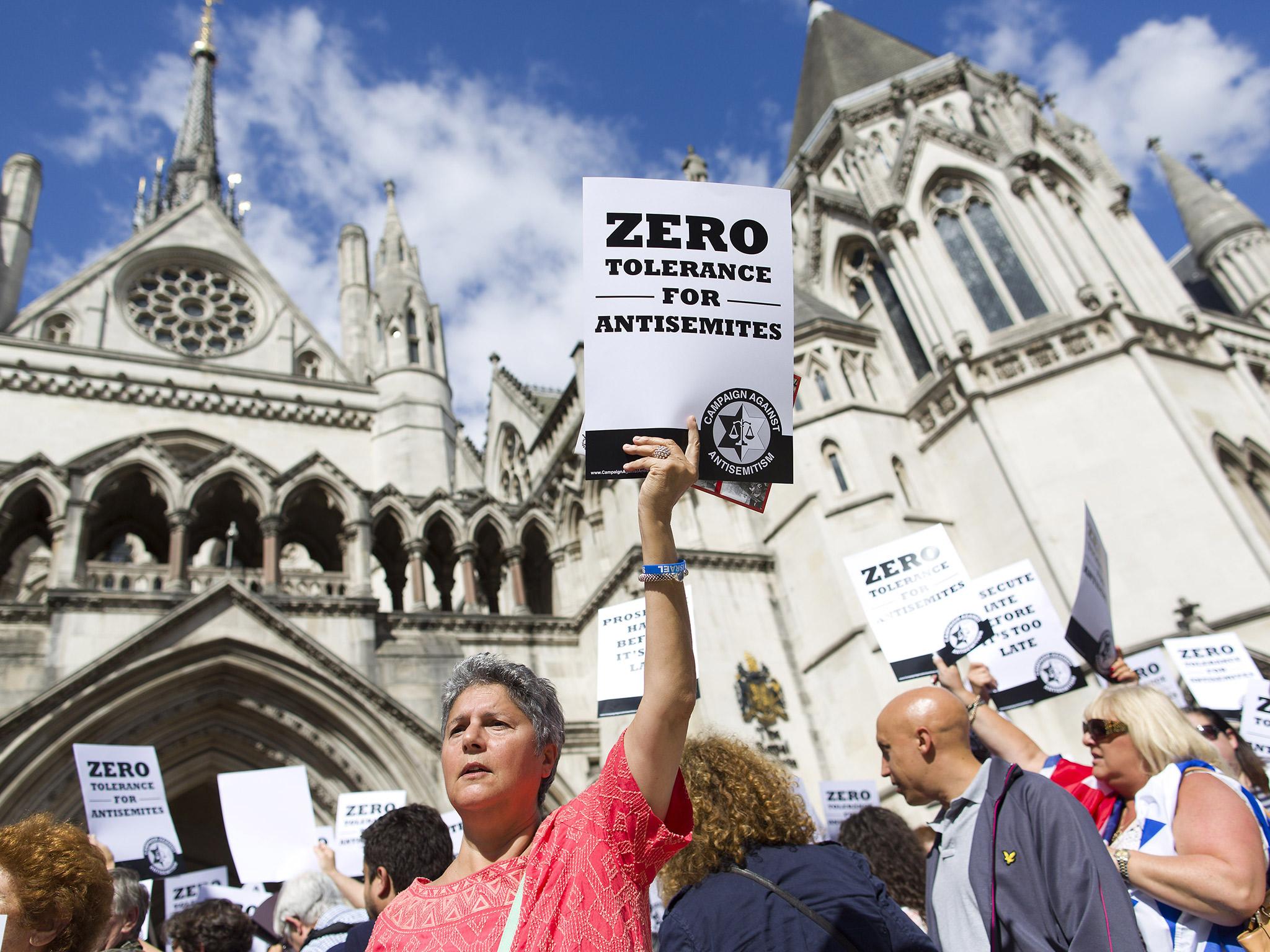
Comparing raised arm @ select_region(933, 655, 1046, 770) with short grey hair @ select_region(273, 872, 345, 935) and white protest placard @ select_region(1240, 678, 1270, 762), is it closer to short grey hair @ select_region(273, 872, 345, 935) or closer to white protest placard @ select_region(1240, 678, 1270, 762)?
short grey hair @ select_region(273, 872, 345, 935)

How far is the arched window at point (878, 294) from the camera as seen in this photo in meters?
16.4

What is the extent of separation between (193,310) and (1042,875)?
22.8 meters

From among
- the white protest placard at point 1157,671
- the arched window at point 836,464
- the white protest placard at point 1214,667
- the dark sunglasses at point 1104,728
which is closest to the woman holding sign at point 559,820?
the dark sunglasses at point 1104,728

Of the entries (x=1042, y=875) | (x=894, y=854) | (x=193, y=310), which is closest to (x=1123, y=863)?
(x=1042, y=875)

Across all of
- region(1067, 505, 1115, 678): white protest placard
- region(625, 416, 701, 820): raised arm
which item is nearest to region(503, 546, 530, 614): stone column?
region(1067, 505, 1115, 678): white protest placard

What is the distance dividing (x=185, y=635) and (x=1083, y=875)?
1093cm

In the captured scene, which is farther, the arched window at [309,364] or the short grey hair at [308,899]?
the arched window at [309,364]

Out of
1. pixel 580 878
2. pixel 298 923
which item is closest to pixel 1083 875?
pixel 580 878

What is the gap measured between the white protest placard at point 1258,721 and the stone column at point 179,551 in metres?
11.6

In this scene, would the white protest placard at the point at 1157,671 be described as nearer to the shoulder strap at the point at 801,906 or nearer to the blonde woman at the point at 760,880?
the blonde woman at the point at 760,880

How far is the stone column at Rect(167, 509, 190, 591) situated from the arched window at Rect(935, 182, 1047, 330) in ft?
43.6

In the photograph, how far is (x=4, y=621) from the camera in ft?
34.1

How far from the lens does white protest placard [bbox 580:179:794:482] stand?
2684 mm

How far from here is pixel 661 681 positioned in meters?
1.89
